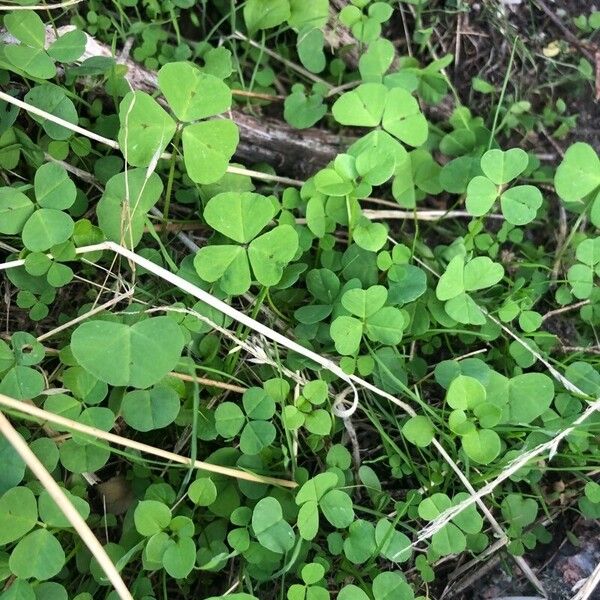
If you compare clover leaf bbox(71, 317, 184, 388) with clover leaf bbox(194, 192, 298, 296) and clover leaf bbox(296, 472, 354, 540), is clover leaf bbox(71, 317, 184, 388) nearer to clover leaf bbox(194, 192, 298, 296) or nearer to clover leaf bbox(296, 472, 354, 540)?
clover leaf bbox(194, 192, 298, 296)

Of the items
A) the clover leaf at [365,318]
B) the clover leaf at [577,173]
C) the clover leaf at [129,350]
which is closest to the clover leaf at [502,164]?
the clover leaf at [577,173]

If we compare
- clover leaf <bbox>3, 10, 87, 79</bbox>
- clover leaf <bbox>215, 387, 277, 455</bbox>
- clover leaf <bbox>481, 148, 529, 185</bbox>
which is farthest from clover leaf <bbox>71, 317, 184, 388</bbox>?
clover leaf <bbox>481, 148, 529, 185</bbox>

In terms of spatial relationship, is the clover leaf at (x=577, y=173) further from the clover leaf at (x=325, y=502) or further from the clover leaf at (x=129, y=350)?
the clover leaf at (x=129, y=350)

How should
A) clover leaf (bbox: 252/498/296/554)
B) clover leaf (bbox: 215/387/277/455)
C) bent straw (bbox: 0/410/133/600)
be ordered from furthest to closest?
1. clover leaf (bbox: 215/387/277/455)
2. clover leaf (bbox: 252/498/296/554)
3. bent straw (bbox: 0/410/133/600)

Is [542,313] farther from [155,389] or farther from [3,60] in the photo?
[3,60]

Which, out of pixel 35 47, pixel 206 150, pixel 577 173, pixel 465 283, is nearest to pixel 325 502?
pixel 465 283

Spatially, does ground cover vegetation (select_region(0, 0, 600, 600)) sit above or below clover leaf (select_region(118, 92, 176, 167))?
below

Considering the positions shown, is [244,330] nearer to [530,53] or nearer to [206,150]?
[206,150]
